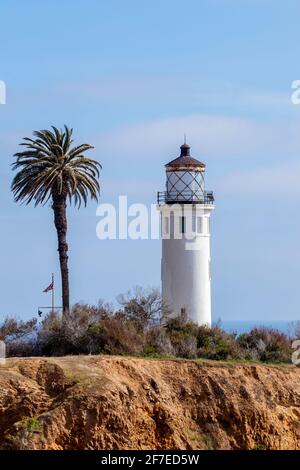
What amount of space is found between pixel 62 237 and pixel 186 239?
20.2 ft

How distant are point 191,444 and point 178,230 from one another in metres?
15.9

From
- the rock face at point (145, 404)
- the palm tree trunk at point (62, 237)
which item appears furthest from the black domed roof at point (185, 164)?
the rock face at point (145, 404)

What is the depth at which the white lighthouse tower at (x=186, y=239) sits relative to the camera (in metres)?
60.8

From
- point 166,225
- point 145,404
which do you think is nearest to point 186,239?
Answer: point 166,225

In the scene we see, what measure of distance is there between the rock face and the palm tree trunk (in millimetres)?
9248

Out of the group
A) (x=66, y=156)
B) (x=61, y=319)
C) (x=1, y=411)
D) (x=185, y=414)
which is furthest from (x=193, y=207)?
(x=1, y=411)

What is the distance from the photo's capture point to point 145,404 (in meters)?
47.0

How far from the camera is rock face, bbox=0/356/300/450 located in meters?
44.7
